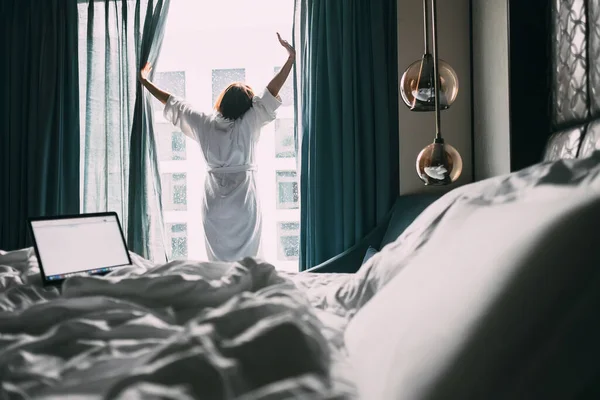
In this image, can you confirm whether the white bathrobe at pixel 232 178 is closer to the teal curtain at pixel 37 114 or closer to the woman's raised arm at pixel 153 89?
the woman's raised arm at pixel 153 89

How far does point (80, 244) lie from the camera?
158cm

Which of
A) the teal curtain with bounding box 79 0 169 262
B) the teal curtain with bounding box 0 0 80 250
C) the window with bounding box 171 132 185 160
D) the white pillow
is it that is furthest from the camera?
the window with bounding box 171 132 185 160

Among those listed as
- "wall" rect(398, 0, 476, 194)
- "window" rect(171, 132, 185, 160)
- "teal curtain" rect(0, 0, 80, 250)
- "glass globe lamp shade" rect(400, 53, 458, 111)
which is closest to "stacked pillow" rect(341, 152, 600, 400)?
"glass globe lamp shade" rect(400, 53, 458, 111)

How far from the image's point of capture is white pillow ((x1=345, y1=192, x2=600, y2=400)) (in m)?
0.43

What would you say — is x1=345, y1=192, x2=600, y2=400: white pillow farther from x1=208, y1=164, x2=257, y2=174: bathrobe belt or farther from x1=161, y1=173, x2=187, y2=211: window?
x1=161, y1=173, x2=187, y2=211: window

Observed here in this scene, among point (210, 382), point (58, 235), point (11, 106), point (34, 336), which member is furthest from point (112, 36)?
point (210, 382)

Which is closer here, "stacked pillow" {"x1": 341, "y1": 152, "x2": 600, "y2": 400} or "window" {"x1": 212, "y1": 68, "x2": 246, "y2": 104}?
"stacked pillow" {"x1": 341, "y1": 152, "x2": 600, "y2": 400}

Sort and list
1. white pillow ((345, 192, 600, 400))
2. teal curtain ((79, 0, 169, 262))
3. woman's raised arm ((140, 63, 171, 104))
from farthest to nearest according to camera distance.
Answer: teal curtain ((79, 0, 169, 262)) → woman's raised arm ((140, 63, 171, 104)) → white pillow ((345, 192, 600, 400))

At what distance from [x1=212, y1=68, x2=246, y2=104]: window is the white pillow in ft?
10.1

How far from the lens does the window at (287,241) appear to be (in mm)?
3455

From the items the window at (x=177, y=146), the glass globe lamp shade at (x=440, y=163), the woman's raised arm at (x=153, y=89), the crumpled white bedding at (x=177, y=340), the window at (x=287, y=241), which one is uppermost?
the woman's raised arm at (x=153, y=89)

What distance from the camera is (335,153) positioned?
3.12 m

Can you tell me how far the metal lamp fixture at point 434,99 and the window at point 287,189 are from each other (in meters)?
1.65

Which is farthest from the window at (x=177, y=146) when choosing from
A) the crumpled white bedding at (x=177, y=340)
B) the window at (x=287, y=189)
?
the crumpled white bedding at (x=177, y=340)
